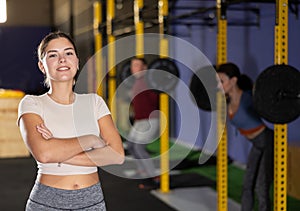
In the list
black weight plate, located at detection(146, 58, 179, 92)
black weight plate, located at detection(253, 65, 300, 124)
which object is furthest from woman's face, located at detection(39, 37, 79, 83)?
black weight plate, located at detection(146, 58, 179, 92)

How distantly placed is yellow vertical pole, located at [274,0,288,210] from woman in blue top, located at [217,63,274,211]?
0.41 metres

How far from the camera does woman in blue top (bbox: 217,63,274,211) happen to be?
9.45ft

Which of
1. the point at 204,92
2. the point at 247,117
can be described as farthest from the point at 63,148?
the point at 204,92

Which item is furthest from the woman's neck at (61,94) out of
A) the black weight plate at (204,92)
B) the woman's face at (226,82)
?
the black weight plate at (204,92)

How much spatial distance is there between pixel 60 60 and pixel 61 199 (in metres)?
0.39

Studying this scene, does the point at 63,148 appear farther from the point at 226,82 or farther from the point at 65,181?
the point at 226,82

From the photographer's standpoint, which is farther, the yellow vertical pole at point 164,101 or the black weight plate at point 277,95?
the yellow vertical pole at point 164,101

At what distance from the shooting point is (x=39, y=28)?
11406mm

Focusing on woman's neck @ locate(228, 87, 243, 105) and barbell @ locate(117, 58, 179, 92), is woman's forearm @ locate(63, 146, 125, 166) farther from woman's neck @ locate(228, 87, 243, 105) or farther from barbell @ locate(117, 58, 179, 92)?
barbell @ locate(117, 58, 179, 92)

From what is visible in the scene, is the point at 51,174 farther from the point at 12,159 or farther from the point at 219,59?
the point at 12,159

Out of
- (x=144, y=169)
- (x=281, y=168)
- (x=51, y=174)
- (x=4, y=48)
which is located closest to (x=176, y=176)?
(x=144, y=169)

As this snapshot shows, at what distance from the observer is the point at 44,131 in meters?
1.50

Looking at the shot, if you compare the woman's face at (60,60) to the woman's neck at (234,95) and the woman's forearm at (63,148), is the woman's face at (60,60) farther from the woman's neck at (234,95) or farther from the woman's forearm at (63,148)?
the woman's neck at (234,95)

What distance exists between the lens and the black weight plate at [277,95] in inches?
90.9
